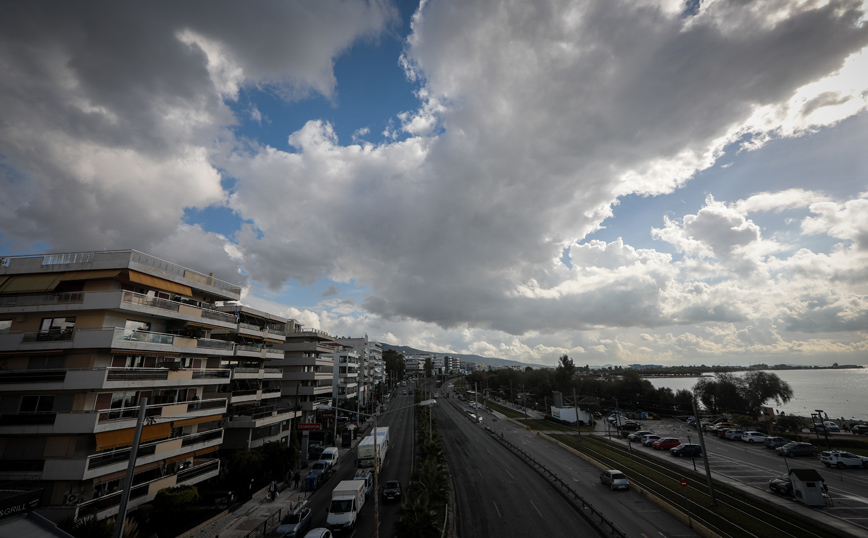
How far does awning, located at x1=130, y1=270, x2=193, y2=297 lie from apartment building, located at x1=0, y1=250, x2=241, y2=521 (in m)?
0.10

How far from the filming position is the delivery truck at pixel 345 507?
25094 millimetres

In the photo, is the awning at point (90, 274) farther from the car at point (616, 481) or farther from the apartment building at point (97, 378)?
the car at point (616, 481)

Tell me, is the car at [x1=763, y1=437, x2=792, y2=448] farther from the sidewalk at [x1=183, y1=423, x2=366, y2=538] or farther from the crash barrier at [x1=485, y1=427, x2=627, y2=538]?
the sidewalk at [x1=183, y1=423, x2=366, y2=538]

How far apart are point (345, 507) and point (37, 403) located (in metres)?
22.9

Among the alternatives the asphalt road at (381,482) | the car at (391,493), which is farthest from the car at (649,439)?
the car at (391,493)

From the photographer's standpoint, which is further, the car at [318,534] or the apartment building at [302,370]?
the apartment building at [302,370]

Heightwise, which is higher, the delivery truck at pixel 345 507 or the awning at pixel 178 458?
the awning at pixel 178 458

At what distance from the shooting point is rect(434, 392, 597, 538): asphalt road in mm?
26597

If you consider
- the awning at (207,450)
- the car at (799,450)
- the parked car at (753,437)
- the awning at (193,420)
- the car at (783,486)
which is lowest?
A: the parked car at (753,437)

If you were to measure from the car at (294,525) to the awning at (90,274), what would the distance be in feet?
73.4

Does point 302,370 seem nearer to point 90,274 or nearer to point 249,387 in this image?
point 249,387

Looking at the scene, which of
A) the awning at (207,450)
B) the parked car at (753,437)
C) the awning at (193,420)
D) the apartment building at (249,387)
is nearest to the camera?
the awning at (193,420)

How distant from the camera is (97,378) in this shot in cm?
2525

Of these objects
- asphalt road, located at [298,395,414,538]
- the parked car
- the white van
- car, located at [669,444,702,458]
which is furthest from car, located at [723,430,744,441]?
the white van
